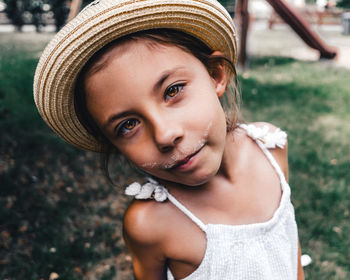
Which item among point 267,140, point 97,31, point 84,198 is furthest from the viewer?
point 84,198

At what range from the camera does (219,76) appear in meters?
1.44

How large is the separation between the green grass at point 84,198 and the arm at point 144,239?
4.02 ft

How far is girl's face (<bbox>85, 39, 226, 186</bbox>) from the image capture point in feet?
3.72

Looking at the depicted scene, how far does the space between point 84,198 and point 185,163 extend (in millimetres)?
2289

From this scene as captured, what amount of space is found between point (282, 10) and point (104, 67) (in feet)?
26.0

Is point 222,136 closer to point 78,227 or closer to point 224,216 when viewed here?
point 224,216

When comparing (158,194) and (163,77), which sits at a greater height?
(163,77)

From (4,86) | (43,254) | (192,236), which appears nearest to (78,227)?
(43,254)

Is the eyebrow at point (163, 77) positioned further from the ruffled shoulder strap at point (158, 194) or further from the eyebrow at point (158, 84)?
the ruffled shoulder strap at point (158, 194)

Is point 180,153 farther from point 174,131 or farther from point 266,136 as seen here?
point 266,136

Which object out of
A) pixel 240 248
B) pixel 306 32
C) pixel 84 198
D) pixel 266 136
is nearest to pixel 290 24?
pixel 306 32

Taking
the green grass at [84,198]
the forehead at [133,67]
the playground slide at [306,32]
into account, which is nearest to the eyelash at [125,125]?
the forehead at [133,67]

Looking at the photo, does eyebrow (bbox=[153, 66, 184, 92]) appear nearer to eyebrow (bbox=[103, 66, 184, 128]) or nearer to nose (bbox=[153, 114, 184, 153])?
eyebrow (bbox=[103, 66, 184, 128])

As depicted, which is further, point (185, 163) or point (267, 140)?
point (267, 140)
